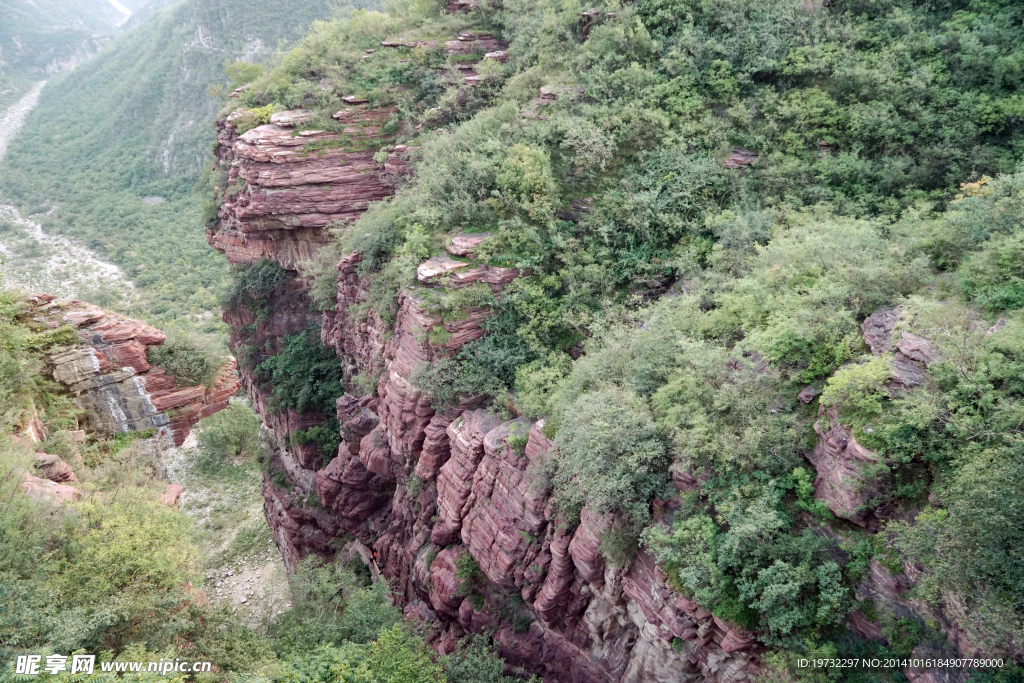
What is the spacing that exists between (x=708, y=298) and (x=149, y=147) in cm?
7093

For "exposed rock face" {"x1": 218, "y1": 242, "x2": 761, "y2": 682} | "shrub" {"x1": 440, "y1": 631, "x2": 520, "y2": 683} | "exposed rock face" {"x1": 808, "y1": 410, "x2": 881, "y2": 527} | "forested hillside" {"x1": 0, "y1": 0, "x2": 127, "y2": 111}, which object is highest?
"forested hillside" {"x1": 0, "y1": 0, "x2": 127, "y2": 111}

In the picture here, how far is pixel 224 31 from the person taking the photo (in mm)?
67000

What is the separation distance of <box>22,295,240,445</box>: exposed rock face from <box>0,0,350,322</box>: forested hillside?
30.2 meters

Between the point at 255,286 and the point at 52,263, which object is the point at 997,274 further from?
Answer: the point at 52,263

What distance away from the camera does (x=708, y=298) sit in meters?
13.2

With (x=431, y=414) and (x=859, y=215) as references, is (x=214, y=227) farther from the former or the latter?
(x=859, y=215)

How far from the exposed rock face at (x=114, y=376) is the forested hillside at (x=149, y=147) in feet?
99.0

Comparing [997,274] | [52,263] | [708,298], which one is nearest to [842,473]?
[997,274]

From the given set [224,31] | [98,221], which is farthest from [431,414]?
[224,31]

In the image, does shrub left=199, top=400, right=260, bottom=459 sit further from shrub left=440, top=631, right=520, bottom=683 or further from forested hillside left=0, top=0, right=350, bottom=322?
shrub left=440, top=631, right=520, bottom=683

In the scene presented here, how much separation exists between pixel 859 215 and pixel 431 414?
1301 cm

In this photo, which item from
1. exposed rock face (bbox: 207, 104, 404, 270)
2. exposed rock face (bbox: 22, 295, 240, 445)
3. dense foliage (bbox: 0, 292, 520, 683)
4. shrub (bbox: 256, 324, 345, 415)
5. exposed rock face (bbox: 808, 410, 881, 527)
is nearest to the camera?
exposed rock face (bbox: 808, 410, 881, 527)

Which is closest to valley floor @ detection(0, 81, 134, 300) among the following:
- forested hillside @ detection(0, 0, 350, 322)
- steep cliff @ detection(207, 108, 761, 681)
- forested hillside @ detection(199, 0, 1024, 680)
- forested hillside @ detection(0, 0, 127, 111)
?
forested hillside @ detection(0, 0, 350, 322)

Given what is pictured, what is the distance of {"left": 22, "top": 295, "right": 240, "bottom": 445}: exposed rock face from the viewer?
676 inches
